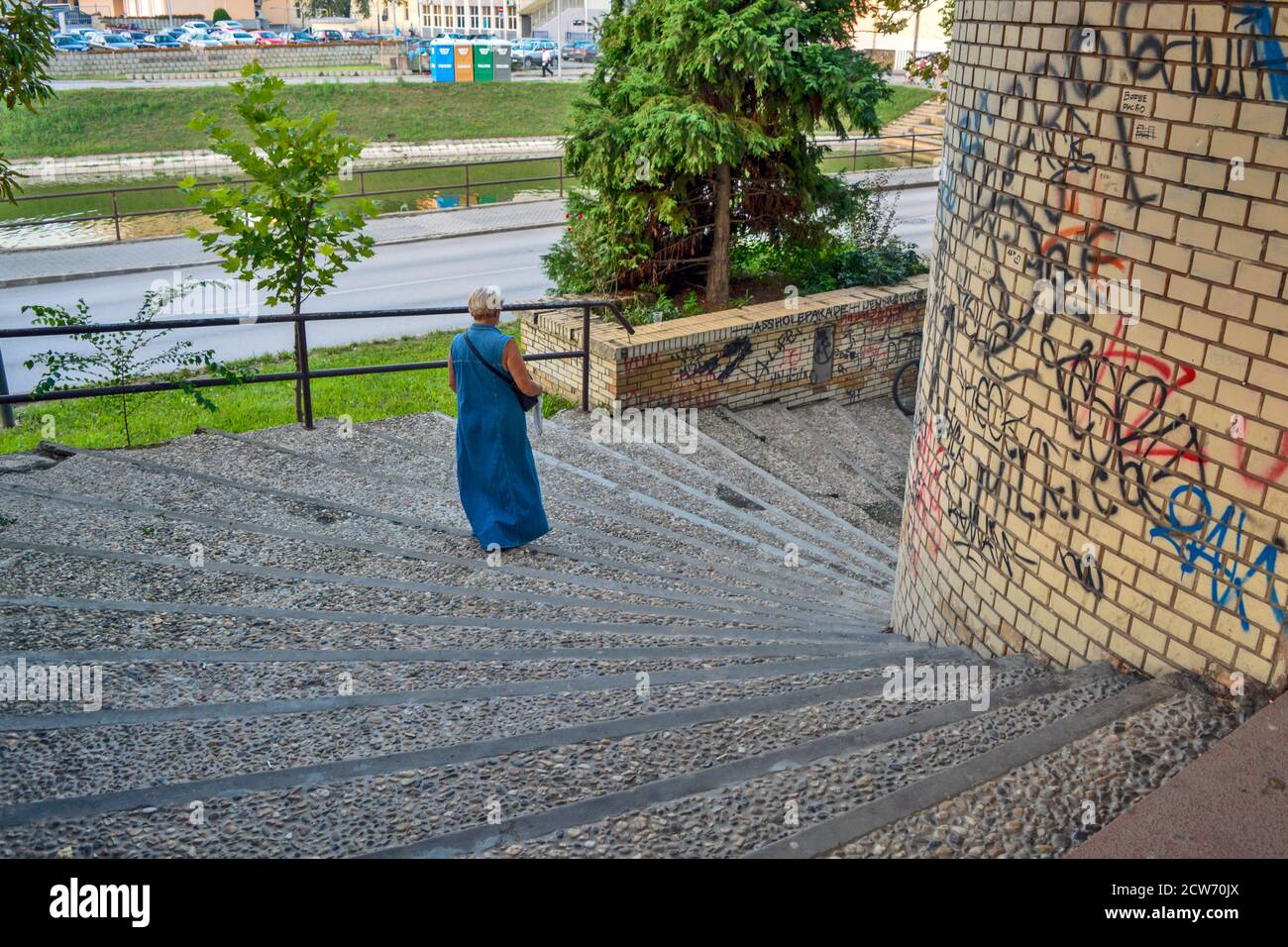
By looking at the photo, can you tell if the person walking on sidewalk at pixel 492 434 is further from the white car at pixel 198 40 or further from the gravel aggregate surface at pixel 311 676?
the white car at pixel 198 40

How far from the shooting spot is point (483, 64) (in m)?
43.0

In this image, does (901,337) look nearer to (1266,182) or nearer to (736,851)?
(1266,182)

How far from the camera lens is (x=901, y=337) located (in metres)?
11.9

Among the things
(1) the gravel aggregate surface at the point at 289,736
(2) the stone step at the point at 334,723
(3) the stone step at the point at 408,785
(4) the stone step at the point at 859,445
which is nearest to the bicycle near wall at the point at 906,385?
(4) the stone step at the point at 859,445

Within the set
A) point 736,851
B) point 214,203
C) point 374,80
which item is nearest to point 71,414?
A: point 214,203

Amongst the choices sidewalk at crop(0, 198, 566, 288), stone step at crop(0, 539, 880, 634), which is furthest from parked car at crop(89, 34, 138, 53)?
stone step at crop(0, 539, 880, 634)

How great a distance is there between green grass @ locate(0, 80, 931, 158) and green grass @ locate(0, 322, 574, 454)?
79.5ft

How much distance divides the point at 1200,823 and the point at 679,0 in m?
9.41

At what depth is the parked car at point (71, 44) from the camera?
45656 mm

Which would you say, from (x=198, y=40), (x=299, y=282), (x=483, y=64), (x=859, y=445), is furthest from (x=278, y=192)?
(x=198, y=40)

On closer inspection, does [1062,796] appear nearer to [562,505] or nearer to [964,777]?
[964,777]

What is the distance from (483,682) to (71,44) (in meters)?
53.9

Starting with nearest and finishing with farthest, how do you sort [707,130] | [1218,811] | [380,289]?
[1218,811] < [707,130] < [380,289]

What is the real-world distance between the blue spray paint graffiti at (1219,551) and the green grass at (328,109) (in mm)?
32309
